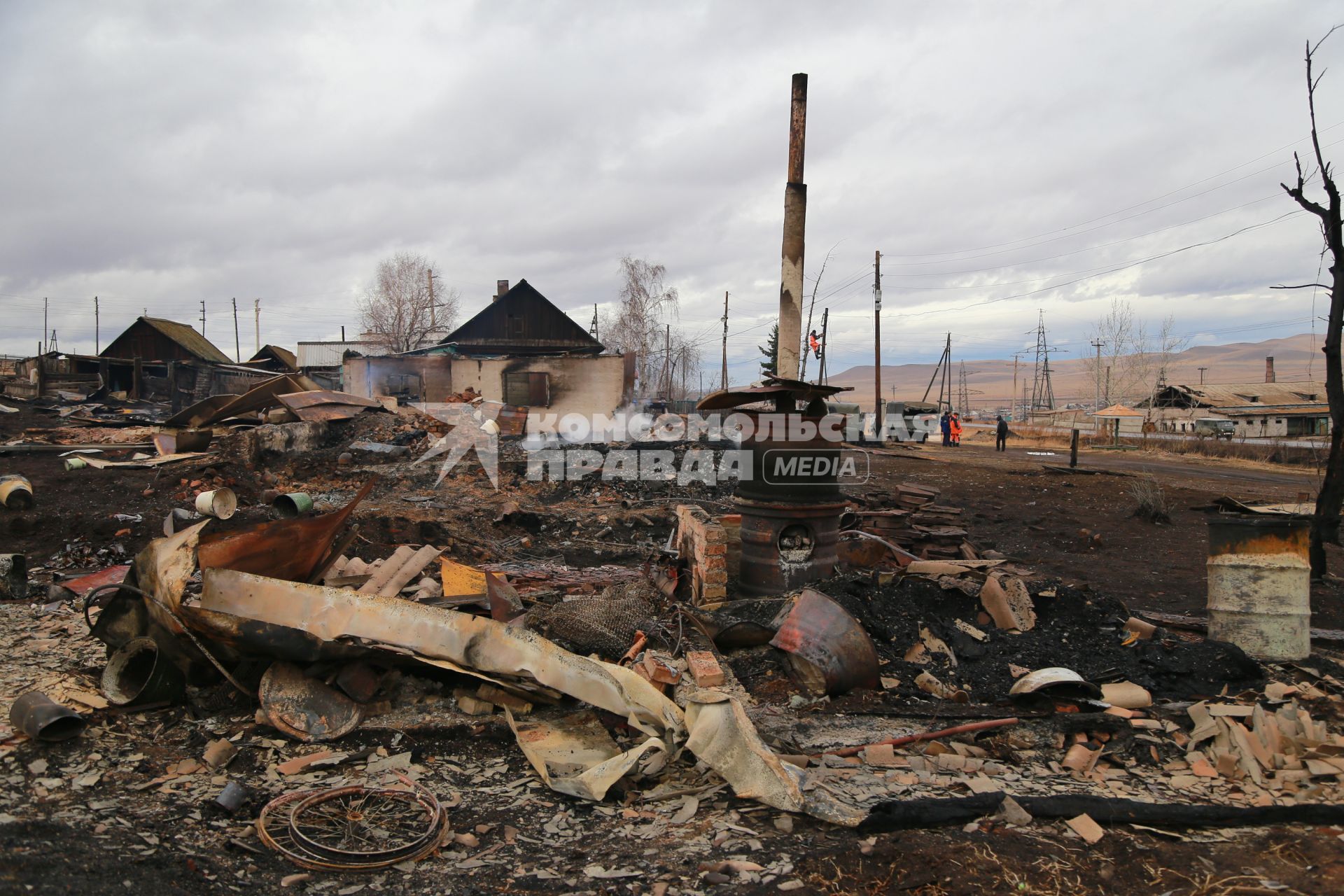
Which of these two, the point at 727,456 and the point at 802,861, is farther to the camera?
the point at 727,456

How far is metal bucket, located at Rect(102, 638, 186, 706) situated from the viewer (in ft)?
14.6

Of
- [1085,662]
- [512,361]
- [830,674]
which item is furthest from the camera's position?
[512,361]

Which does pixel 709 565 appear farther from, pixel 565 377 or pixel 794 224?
pixel 565 377

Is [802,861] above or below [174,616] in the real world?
below

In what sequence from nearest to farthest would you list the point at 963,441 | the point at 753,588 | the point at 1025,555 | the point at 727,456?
1. the point at 753,588
2. the point at 1025,555
3. the point at 727,456
4. the point at 963,441

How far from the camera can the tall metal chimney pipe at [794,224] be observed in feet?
33.6

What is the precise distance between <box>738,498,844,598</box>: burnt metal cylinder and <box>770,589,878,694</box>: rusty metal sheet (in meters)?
1.56

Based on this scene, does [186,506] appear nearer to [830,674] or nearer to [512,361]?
[830,674]

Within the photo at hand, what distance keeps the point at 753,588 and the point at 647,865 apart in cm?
391

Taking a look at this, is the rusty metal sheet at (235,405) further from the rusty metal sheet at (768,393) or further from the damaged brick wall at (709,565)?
the damaged brick wall at (709,565)

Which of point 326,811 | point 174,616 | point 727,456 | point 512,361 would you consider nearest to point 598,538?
point 727,456

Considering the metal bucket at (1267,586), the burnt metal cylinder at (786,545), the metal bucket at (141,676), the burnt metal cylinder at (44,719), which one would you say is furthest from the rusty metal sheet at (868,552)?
the burnt metal cylinder at (44,719)

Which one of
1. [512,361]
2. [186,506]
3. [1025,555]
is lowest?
[1025,555]

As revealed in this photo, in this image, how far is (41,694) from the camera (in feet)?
13.8
